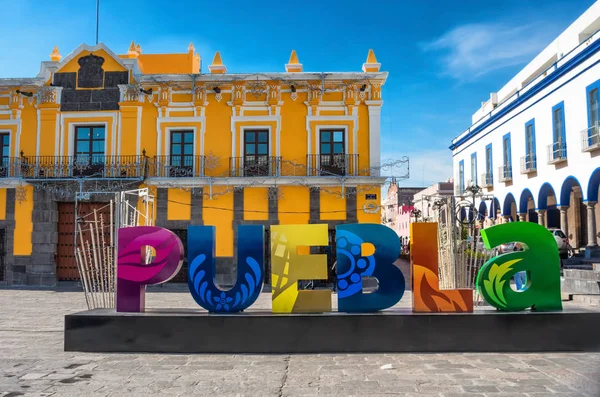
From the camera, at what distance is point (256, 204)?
61.4ft

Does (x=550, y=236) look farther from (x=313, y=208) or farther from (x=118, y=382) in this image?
(x=313, y=208)

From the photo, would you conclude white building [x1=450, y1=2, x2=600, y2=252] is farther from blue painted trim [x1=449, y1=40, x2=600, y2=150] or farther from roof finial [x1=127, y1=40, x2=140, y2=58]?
roof finial [x1=127, y1=40, x2=140, y2=58]

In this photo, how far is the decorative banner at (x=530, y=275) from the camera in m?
7.32

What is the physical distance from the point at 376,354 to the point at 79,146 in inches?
626

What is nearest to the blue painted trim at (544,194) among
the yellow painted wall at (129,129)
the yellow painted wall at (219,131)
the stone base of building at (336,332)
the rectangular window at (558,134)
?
the rectangular window at (558,134)

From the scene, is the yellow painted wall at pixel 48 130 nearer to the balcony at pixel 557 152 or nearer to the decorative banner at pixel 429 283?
the decorative banner at pixel 429 283

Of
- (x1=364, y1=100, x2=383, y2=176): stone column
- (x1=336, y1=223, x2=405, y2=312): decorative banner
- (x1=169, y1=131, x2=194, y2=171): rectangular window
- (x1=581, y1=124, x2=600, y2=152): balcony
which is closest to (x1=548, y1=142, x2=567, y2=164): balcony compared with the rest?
(x1=581, y1=124, x2=600, y2=152): balcony

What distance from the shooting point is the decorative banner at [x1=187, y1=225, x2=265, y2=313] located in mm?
7418

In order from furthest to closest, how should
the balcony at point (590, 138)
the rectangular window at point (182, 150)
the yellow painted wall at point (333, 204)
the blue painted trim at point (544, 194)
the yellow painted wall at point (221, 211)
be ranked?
1. the blue painted trim at point (544, 194)
2. the rectangular window at point (182, 150)
3. the yellow painted wall at point (221, 211)
4. the yellow painted wall at point (333, 204)
5. the balcony at point (590, 138)

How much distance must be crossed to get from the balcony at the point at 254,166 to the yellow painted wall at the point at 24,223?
7358 millimetres

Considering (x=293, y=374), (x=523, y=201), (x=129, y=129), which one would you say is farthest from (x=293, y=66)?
(x=293, y=374)

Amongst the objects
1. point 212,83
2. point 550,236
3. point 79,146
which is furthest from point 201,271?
point 79,146

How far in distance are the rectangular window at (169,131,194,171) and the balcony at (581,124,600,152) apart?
1311cm

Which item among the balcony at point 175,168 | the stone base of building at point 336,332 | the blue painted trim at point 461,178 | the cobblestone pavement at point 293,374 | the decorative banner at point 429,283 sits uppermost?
the blue painted trim at point 461,178
